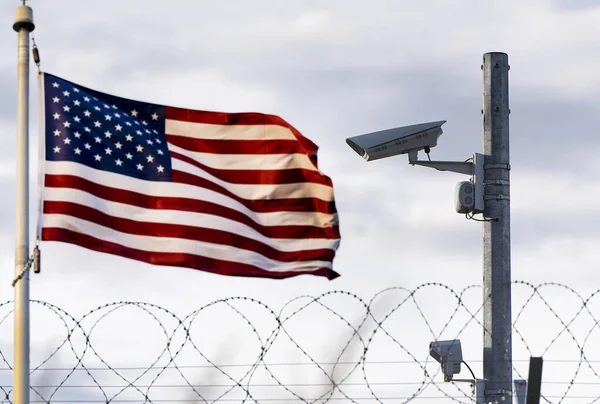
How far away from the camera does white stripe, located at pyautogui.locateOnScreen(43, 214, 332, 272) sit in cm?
1148

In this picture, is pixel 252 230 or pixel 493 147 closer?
pixel 252 230

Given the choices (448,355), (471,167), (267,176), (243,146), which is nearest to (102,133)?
(243,146)

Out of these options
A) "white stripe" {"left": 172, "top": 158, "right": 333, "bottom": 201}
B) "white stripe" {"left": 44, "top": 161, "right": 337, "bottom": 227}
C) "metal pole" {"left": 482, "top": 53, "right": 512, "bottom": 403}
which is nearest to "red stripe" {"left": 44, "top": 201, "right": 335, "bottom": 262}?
"white stripe" {"left": 44, "top": 161, "right": 337, "bottom": 227}

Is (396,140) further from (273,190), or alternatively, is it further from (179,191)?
(179,191)

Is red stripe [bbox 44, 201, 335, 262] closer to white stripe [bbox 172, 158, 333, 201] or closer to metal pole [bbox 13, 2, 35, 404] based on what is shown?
metal pole [bbox 13, 2, 35, 404]

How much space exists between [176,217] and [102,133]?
1006mm

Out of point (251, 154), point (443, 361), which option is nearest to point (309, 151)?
point (251, 154)

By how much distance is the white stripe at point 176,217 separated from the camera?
1163cm

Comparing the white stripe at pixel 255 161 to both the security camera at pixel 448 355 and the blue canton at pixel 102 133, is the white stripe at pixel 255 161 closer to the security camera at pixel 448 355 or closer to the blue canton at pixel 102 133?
the blue canton at pixel 102 133

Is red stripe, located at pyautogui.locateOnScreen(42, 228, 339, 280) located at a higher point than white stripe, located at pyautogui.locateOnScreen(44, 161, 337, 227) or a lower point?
lower

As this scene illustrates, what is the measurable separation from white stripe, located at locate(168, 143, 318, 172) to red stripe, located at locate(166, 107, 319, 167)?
0.38 feet

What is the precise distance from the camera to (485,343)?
12.9 metres

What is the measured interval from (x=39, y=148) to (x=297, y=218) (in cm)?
250

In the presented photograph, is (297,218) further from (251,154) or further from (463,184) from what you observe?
(463,184)
